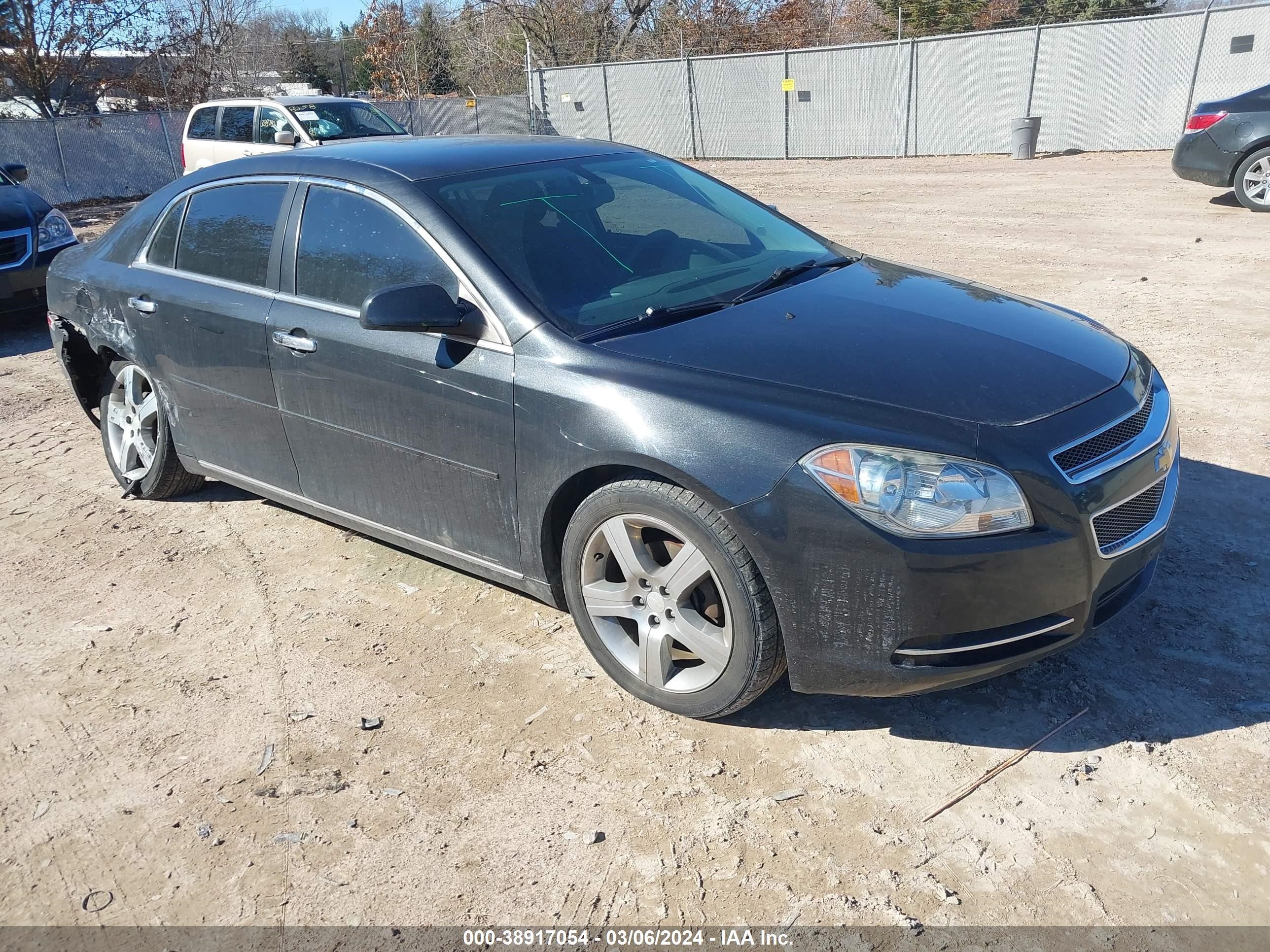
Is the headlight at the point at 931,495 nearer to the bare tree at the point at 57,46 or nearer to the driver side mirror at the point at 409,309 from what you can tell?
the driver side mirror at the point at 409,309

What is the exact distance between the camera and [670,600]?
307cm

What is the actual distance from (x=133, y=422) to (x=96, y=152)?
18540mm

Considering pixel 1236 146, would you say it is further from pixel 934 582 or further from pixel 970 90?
pixel 934 582

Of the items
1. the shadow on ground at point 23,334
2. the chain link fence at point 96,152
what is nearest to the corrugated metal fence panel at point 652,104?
the chain link fence at point 96,152

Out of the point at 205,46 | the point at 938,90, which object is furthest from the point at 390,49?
the point at 938,90

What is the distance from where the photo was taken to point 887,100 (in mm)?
23516

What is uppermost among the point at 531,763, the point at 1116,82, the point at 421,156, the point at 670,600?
the point at 421,156

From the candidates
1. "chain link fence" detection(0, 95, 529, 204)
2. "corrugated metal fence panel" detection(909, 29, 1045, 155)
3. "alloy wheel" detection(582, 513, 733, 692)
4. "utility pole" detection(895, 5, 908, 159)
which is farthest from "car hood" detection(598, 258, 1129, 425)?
"utility pole" detection(895, 5, 908, 159)

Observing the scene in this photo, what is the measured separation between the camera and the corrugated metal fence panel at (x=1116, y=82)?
65.9ft

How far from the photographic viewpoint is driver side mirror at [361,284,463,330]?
328 cm

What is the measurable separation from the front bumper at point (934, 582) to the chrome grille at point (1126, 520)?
29 millimetres

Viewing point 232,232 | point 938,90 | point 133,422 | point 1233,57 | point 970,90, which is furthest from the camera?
point 938,90

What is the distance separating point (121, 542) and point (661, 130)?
25.1 metres

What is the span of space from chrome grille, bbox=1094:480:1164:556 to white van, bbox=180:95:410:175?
13729mm
